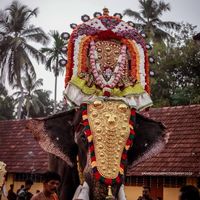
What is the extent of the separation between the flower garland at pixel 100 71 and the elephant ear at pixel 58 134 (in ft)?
1.80

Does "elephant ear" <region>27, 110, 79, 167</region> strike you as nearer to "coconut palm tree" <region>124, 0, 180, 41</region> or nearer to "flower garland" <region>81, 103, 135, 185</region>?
"flower garland" <region>81, 103, 135, 185</region>

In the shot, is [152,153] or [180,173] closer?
[152,153]

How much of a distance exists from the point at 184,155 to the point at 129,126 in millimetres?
8144

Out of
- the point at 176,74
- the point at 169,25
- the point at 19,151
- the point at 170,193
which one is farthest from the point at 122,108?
the point at 169,25

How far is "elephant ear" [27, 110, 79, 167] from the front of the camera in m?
6.53

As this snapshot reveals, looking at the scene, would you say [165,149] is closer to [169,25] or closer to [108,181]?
[108,181]

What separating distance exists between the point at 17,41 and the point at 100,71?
2215cm

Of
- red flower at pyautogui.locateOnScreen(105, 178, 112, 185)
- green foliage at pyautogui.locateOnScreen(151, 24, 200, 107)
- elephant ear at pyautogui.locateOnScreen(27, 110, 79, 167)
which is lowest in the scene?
red flower at pyautogui.locateOnScreen(105, 178, 112, 185)

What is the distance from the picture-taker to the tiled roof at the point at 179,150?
43.9ft

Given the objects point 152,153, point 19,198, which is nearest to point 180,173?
point 19,198

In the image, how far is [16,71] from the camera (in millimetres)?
27844

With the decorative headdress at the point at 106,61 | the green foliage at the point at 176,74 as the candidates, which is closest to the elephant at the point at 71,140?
the decorative headdress at the point at 106,61

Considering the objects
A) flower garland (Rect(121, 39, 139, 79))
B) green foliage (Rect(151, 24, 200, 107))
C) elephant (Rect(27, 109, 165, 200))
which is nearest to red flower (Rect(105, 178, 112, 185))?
elephant (Rect(27, 109, 165, 200))

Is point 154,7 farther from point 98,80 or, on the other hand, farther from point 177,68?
point 98,80
